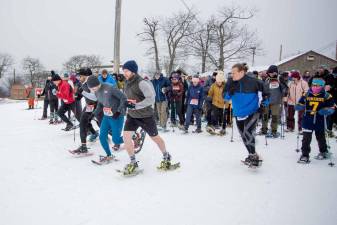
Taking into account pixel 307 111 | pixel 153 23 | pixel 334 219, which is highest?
pixel 153 23

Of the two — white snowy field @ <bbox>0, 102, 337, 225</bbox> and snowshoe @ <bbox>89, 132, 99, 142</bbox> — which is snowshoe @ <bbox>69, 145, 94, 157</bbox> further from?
snowshoe @ <bbox>89, 132, 99, 142</bbox>

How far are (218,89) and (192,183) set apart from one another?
510 centimetres

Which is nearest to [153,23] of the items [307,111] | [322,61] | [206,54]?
[206,54]

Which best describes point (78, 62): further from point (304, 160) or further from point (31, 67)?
point (304, 160)

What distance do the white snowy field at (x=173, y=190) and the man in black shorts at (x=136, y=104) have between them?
0.78 meters

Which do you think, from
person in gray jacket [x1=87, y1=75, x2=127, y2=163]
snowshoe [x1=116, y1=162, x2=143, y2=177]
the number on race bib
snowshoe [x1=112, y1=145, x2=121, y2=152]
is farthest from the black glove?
the number on race bib

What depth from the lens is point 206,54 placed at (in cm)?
4450

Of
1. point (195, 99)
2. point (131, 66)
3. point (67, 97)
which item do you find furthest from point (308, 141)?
point (67, 97)

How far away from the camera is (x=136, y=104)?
4918mm

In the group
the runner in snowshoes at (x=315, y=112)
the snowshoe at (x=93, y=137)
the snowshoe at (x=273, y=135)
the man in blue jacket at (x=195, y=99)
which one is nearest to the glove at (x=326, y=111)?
the runner in snowshoes at (x=315, y=112)

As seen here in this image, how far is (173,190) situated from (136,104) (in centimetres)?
164

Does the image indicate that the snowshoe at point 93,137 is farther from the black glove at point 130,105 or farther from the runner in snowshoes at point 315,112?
the runner in snowshoes at point 315,112

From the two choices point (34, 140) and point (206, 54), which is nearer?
point (34, 140)

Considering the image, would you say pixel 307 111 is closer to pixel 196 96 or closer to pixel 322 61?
pixel 196 96
